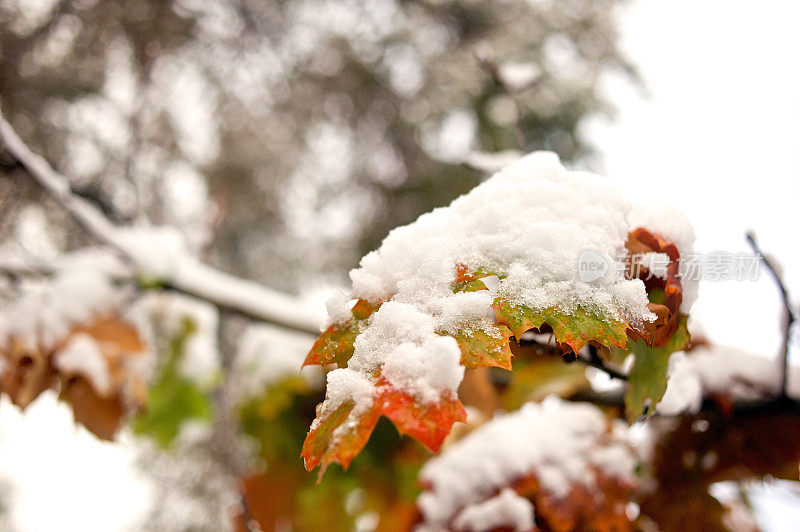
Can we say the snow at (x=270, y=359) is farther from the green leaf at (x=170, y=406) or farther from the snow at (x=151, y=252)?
the snow at (x=151, y=252)

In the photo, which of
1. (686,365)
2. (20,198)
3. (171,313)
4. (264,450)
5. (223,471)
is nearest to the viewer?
(686,365)

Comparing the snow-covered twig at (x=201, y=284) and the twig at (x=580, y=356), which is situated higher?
the twig at (x=580, y=356)

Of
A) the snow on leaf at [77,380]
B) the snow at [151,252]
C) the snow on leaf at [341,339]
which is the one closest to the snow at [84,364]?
the snow on leaf at [77,380]

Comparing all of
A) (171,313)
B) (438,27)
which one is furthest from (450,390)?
(438,27)

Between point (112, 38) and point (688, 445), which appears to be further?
point (112, 38)

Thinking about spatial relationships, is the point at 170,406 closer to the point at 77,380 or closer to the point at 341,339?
the point at 77,380

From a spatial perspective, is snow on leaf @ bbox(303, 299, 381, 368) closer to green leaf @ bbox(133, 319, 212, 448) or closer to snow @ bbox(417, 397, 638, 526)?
snow @ bbox(417, 397, 638, 526)

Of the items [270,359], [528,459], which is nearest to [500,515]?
[528,459]

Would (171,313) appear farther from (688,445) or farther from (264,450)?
(688,445)
